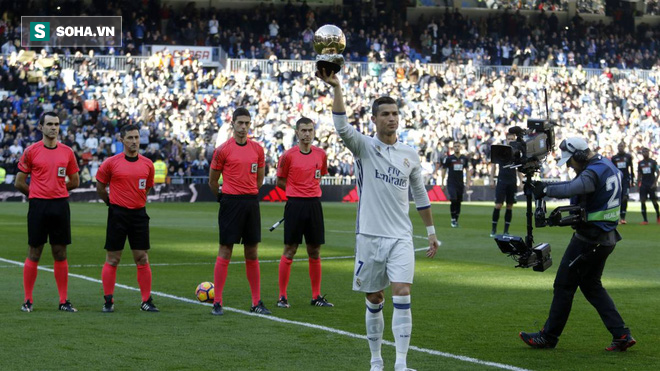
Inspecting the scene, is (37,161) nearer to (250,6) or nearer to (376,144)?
(376,144)

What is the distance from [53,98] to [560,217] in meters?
37.8

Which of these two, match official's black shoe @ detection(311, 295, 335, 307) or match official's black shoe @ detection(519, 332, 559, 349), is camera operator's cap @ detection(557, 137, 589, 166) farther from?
match official's black shoe @ detection(311, 295, 335, 307)

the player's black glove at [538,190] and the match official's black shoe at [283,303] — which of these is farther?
the match official's black shoe at [283,303]

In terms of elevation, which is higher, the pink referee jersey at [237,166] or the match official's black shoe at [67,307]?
the pink referee jersey at [237,166]

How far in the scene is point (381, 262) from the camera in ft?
28.3

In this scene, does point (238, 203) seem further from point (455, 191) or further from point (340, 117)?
point (455, 191)

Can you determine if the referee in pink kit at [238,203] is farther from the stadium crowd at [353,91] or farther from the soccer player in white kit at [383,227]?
the stadium crowd at [353,91]

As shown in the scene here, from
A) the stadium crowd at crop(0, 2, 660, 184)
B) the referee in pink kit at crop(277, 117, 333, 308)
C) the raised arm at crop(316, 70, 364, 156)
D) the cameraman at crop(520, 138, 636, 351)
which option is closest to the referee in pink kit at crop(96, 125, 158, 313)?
the referee in pink kit at crop(277, 117, 333, 308)

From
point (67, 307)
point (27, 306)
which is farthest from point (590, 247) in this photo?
point (27, 306)

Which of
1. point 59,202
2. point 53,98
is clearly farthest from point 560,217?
point 53,98

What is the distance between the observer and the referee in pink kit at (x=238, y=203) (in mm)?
12109

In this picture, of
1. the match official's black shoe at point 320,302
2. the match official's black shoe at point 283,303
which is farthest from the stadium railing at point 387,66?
the match official's black shoe at point 283,303

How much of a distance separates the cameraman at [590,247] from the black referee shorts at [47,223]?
18.4ft

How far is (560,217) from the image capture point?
9.50 m
